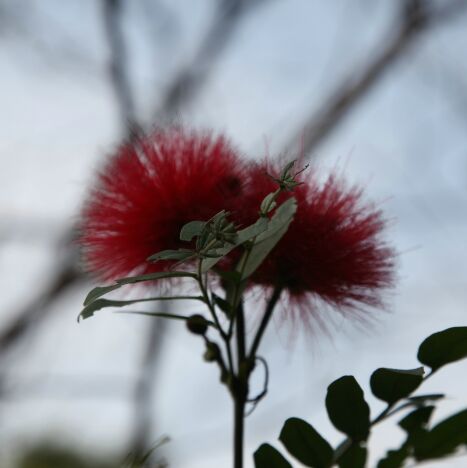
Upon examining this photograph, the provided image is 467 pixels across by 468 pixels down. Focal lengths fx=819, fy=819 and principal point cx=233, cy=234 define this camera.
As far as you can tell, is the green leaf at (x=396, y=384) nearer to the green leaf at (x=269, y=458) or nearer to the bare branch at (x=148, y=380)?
the green leaf at (x=269, y=458)

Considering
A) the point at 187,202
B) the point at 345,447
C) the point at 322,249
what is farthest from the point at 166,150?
the point at 345,447

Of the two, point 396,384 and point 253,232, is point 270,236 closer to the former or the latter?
point 253,232

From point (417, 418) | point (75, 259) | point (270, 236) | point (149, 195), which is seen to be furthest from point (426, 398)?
point (75, 259)

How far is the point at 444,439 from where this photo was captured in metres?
0.52

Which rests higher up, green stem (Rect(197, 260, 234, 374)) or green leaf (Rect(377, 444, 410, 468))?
green stem (Rect(197, 260, 234, 374))

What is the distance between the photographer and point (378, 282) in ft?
2.78

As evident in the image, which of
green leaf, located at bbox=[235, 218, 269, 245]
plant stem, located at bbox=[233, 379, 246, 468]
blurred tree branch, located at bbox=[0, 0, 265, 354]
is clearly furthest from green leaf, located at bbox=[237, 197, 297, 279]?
blurred tree branch, located at bbox=[0, 0, 265, 354]

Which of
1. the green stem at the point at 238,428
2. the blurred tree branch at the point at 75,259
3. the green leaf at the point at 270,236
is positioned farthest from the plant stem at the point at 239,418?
the blurred tree branch at the point at 75,259

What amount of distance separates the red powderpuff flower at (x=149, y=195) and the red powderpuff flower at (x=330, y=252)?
Answer: 8 cm

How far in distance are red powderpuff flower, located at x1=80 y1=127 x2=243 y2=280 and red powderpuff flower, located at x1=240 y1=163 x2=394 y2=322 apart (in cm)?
8

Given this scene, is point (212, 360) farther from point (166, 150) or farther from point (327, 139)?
point (327, 139)

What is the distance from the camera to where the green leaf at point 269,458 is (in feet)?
1.97

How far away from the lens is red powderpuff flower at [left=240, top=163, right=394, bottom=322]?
2.65 ft

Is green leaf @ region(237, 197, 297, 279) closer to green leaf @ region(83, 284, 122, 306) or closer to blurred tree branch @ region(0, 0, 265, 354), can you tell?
green leaf @ region(83, 284, 122, 306)
